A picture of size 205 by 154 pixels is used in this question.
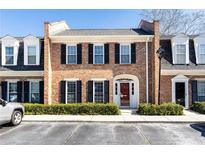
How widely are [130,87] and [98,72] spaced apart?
115 inches

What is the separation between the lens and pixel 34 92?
19.9 metres

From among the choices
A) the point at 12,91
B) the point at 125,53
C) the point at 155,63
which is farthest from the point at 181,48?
the point at 12,91

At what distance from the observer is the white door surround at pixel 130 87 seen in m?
19.7

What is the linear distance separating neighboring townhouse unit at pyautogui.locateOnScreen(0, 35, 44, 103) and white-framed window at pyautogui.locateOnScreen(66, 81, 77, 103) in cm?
207

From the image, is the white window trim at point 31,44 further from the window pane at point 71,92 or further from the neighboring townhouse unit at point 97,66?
the window pane at point 71,92

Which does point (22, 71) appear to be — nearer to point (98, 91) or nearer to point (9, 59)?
point (9, 59)

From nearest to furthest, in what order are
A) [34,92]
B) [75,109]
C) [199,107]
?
[75,109] → [199,107] → [34,92]

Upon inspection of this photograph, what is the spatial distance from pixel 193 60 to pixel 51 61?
11.6 metres

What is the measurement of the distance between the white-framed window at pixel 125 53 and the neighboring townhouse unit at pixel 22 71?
653cm

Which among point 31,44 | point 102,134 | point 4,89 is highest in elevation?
point 31,44

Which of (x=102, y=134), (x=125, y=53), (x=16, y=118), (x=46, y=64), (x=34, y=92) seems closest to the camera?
(x=102, y=134)

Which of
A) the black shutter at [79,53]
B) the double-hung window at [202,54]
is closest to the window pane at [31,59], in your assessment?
the black shutter at [79,53]
